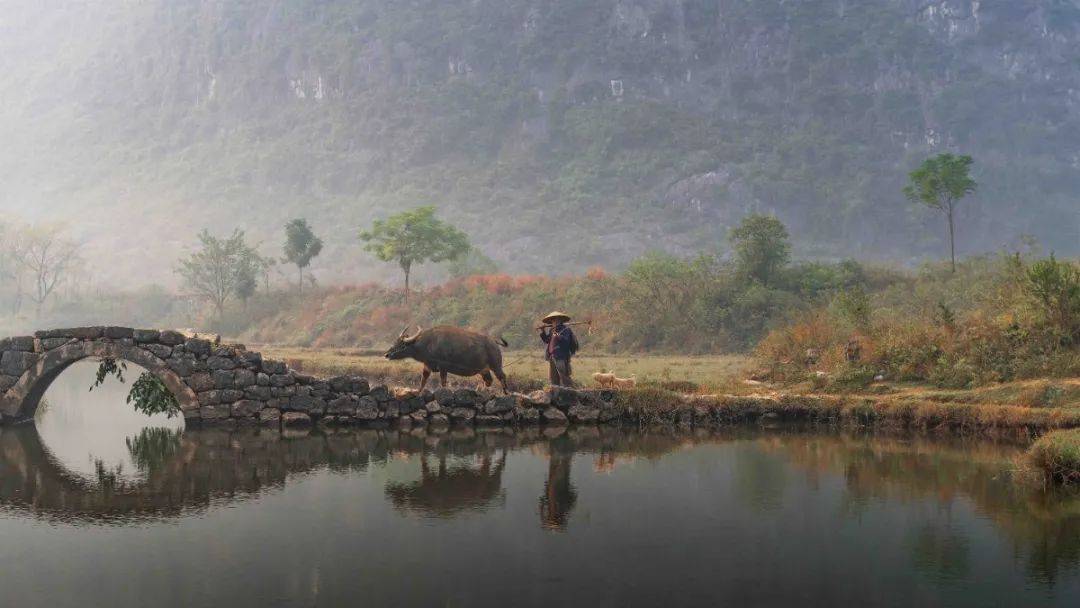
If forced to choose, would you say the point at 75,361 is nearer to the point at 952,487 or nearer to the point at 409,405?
the point at 409,405

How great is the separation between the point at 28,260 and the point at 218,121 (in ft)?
212

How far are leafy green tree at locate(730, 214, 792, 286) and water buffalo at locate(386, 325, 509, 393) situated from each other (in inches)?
850

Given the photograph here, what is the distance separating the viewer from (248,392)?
18.0 m

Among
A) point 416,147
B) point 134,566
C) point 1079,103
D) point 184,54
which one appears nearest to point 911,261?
point 1079,103

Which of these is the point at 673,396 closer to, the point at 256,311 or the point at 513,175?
the point at 256,311

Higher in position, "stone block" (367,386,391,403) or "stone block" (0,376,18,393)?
"stone block" (0,376,18,393)

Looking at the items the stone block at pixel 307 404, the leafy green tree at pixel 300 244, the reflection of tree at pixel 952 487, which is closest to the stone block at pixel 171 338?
the stone block at pixel 307 404

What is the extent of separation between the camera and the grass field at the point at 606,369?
22.1 m

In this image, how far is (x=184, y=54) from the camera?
500 feet

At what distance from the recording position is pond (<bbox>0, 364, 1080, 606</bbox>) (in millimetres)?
8758

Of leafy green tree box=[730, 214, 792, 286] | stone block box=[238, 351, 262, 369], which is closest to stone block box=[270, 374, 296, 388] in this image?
stone block box=[238, 351, 262, 369]

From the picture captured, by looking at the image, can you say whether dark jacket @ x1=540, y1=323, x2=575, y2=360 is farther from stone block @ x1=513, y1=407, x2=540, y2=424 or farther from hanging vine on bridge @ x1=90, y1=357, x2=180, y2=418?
hanging vine on bridge @ x1=90, y1=357, x2=180, y2=418

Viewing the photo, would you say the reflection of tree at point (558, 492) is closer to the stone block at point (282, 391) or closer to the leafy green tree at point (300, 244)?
the stone block at point (282, 391)

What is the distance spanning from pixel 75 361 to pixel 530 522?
11.5 meters
